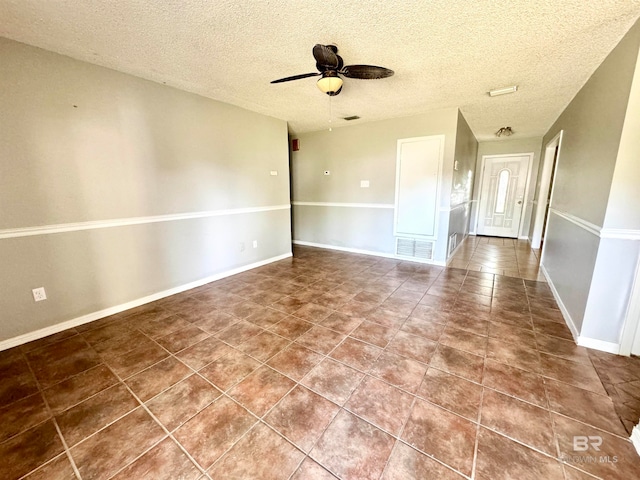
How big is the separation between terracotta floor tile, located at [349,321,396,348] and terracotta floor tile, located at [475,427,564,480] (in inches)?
35.9

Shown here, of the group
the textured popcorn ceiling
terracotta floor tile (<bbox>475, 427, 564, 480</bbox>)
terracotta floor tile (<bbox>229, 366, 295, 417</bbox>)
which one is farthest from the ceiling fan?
terracotta floor tile (<bbox>475, 427, 564, 480</bbox>)

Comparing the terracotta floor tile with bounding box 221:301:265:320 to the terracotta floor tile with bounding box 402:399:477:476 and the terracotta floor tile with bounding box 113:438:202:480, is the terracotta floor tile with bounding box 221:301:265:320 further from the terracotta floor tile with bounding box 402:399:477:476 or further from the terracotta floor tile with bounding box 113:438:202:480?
the terracotta floor tile with bounding box 402:399:477:476

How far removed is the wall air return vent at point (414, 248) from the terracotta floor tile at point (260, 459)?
3.70 m

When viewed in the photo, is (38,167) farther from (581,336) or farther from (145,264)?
(581,336)

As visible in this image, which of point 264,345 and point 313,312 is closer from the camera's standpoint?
point 264,345

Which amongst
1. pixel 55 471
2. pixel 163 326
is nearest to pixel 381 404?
pixel 55 471

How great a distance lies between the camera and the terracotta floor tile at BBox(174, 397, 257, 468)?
1.28m

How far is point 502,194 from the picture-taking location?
662cm

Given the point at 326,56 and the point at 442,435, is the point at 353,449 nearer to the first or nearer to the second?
the point at 442,435

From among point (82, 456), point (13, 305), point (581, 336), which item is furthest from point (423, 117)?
point (13, 305)

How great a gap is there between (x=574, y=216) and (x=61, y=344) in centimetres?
490

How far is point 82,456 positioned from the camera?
50.1 inches

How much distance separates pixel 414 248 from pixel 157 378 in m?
3.91

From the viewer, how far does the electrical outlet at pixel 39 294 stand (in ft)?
7.40
